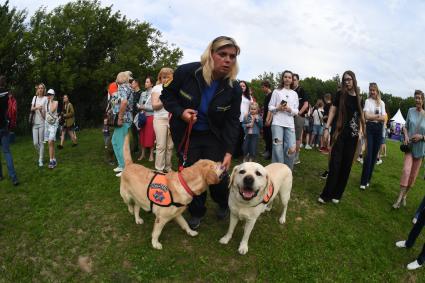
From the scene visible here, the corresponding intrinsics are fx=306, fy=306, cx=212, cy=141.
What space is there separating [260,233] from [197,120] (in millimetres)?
2005

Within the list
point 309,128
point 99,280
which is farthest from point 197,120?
point 309,128

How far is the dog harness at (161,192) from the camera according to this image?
146 inches

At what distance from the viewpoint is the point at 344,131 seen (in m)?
5.68

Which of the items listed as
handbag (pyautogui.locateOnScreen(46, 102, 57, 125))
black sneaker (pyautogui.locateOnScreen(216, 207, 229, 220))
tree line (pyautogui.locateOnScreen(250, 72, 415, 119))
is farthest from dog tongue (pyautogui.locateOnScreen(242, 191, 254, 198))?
tree line (pyautogui.locateOnScreen(250, 72, 415, 119))

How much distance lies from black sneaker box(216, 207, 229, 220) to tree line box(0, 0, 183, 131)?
17173 mm

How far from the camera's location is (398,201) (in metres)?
6.17

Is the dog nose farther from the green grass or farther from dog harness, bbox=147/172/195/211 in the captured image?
the green grass

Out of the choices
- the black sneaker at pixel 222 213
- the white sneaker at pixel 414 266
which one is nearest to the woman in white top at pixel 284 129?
the black sneaker at pixel 222 213

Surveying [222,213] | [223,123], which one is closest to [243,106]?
[222,213]

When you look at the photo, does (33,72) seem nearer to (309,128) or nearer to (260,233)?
(309,128)

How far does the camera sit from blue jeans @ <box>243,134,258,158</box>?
812 centimetres

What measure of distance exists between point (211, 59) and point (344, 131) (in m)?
3.34

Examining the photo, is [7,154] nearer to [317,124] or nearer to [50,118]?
[50,118]

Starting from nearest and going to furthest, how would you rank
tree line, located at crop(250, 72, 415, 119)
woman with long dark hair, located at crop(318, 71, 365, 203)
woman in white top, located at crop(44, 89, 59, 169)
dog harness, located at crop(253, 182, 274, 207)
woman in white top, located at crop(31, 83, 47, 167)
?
dog harness, located at crop(253, 182, 274, 207)
woman with long dark hair, located at crop(318, 71, 365, 203)
woman in white top, located at crop(44, 89, 59, 169)
woman in white top, located at crop(31, 83, 47, 167)
tree line, located at crop(250, 72, 415, 119)
